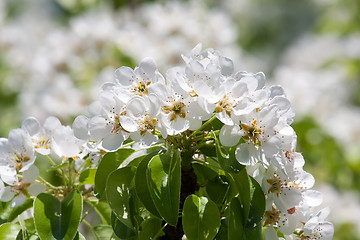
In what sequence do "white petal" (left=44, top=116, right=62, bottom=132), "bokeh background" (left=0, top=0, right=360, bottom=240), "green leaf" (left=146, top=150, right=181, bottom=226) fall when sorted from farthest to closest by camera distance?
1. "bokeh background" (left=0, top=0, right=360, bottom=240)
2. "white petal" (left=44, top=116, right=62, bottom=132)
3. "green leaf" (left=146, top=150, right=181, bottom=226)

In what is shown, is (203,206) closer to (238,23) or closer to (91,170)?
(91,170)

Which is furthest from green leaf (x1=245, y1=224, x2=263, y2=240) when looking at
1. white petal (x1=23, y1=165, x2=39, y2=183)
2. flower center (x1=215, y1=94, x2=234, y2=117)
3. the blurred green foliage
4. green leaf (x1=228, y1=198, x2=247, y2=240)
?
the blurred green foliage

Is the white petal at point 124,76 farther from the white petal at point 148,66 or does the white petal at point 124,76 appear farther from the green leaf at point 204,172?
the green leaf at point 204,172

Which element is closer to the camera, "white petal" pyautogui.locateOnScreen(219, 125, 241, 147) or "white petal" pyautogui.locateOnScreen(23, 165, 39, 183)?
"white petal" pyautogui.locateOnScreen(219, 125, 241, 147)

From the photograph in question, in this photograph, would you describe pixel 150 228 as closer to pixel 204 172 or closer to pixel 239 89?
pixel 204 172

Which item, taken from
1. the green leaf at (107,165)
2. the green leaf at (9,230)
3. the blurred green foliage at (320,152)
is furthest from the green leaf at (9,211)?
the blurred green foliage at (320,152)

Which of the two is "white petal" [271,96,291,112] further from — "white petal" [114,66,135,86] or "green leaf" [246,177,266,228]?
"white petal" [114,66,135,86]

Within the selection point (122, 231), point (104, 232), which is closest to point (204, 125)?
point (122, 231)

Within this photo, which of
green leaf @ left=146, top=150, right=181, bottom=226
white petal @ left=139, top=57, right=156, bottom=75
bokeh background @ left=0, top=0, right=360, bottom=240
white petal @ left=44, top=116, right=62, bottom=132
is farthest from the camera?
bokeh background @ left=0, top=0, right=360, bottom=240
